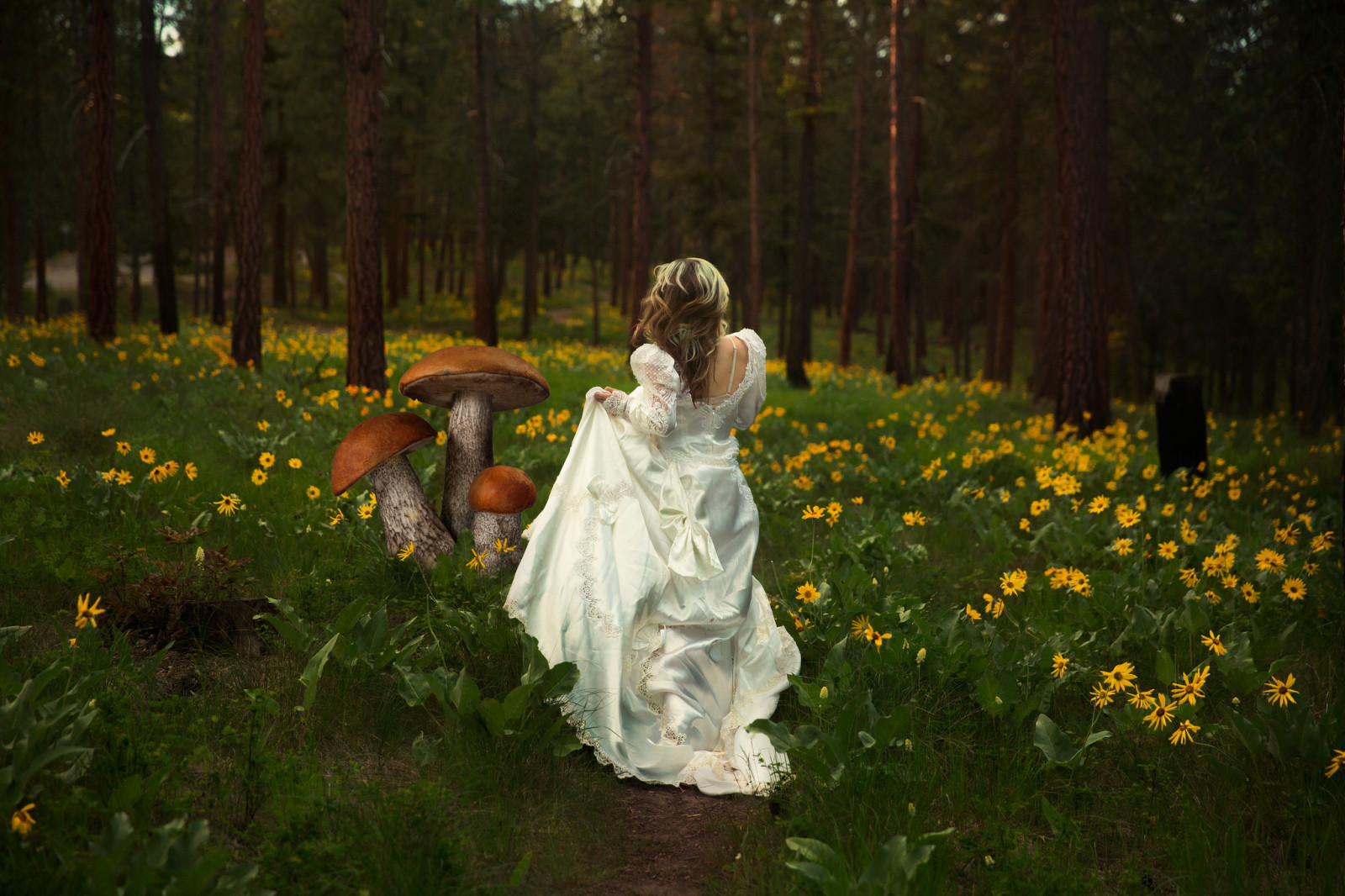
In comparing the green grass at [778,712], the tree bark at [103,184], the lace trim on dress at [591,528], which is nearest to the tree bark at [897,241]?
the green grass at [778,712]

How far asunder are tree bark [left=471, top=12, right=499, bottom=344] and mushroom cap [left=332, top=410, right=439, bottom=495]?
17.7m

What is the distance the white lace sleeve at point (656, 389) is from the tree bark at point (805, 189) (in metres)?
13.5

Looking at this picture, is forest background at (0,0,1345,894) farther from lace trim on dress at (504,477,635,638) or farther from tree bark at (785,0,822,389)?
lace trim on dress at (504,477,635,638)

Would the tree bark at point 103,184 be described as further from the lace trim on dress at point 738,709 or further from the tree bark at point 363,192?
the lace trim on dress at point 738,709

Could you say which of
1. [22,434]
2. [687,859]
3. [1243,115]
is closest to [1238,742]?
[687,859]

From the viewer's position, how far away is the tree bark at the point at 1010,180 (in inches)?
698

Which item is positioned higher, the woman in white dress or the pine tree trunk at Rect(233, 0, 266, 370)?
the pine tree trunk at Rect(233, 0, 266, 370)

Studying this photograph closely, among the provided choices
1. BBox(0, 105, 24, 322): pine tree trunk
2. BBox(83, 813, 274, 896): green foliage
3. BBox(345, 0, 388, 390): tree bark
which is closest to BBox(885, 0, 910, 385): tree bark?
BBox(345, 0, 388, 390): tree bark

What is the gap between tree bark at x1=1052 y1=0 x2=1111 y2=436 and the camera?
1122cm

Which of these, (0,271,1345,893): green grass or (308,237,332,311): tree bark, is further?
(308,237,332,311): tree bark

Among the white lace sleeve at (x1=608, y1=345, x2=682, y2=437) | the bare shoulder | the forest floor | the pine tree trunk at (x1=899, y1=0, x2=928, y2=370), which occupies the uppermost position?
the pine tree trunk at (x1=899, y1=0, x2=928, y2=370)

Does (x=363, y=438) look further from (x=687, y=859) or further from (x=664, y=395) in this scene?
(x=687, y=859)

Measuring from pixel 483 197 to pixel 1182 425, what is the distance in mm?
18766

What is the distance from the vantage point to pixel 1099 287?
11.6m
